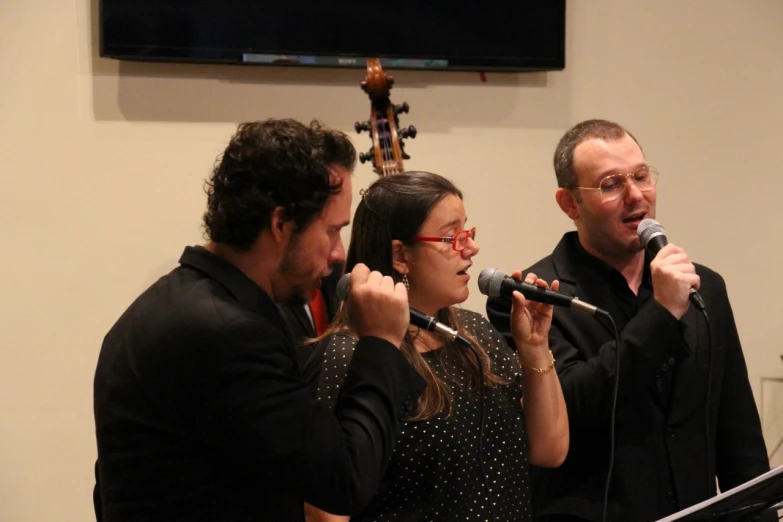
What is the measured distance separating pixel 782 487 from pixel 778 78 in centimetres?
272

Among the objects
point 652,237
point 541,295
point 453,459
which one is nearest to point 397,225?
point 541,295

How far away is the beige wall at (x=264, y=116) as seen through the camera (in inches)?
134

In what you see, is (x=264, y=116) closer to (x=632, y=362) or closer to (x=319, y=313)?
(x=319, y=313)

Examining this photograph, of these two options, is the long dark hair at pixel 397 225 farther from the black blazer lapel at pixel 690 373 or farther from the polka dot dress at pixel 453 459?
the black blazer lapel at pixel 690 373

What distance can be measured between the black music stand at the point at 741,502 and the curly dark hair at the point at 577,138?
999 mm

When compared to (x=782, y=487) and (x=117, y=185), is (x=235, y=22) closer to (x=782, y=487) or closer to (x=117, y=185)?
(x=117, y=185)

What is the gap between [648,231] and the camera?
7.39ft

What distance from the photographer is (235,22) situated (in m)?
3.49

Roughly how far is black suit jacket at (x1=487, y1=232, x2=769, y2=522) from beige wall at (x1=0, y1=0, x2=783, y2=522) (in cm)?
144

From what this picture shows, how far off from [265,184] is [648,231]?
1.04 metres

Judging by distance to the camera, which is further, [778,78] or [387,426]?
[778,78]

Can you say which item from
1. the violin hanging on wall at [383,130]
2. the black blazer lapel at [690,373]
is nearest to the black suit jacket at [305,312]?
the violin hanging on wall at [383,130]

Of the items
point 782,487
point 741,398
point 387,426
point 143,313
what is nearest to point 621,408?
point 741,398

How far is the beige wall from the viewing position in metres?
3.39
